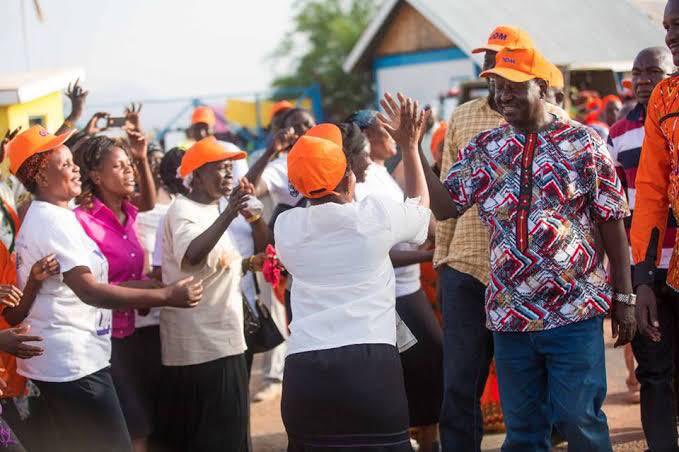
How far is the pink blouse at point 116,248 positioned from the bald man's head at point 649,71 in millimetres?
3111

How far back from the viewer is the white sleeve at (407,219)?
425 cm

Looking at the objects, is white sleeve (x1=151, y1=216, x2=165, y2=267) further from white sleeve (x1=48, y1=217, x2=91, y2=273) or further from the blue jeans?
the blue jeans

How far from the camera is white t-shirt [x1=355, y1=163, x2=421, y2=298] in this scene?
5883 mm

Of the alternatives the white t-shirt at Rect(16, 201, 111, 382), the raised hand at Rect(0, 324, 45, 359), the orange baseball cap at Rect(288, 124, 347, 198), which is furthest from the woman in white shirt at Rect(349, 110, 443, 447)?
the raised hand at Rect(0, 324, 45, 359)

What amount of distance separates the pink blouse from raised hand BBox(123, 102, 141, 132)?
104 cm

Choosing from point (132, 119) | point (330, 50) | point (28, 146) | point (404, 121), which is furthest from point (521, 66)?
point (330, 50)

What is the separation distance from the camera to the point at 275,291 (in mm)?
8711

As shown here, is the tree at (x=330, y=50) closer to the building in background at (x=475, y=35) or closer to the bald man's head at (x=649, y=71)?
the building in background at (x=475, y=35)

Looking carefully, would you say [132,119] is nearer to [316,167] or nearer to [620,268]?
[316,167]

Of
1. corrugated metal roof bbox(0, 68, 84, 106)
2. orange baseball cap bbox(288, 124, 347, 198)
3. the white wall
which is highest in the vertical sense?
the white wall

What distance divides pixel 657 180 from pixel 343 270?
1.55 m

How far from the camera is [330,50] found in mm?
46844

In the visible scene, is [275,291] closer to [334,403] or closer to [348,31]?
[334,403]

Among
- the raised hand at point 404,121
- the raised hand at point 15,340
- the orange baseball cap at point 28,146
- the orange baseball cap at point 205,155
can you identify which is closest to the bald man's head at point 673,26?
the raised hand at point 404,121
